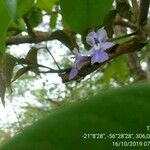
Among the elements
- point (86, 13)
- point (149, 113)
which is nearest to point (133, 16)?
point (86, 13)

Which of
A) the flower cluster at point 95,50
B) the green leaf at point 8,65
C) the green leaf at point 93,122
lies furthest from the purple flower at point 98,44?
the green leaf at point 93,122

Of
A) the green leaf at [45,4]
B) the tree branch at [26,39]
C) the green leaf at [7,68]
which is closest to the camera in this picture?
the green leaf at [7,68]

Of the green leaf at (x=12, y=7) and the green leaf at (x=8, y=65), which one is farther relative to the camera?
the green leaf at (x=8, y=65)

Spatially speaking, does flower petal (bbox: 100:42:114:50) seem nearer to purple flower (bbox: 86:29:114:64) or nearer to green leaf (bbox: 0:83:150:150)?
purple flower (bbox: 86:29:114:64)

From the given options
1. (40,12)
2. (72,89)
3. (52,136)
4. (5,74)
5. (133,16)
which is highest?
(72,89)

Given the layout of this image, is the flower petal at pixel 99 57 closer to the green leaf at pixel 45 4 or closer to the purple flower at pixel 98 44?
the purple flower at pixel 98 44

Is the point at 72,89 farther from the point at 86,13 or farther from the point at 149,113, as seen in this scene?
the point at 149,113

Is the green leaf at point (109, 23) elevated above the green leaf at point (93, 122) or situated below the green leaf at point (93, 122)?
above

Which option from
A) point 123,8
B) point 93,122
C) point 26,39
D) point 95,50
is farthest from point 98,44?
point 93,122
